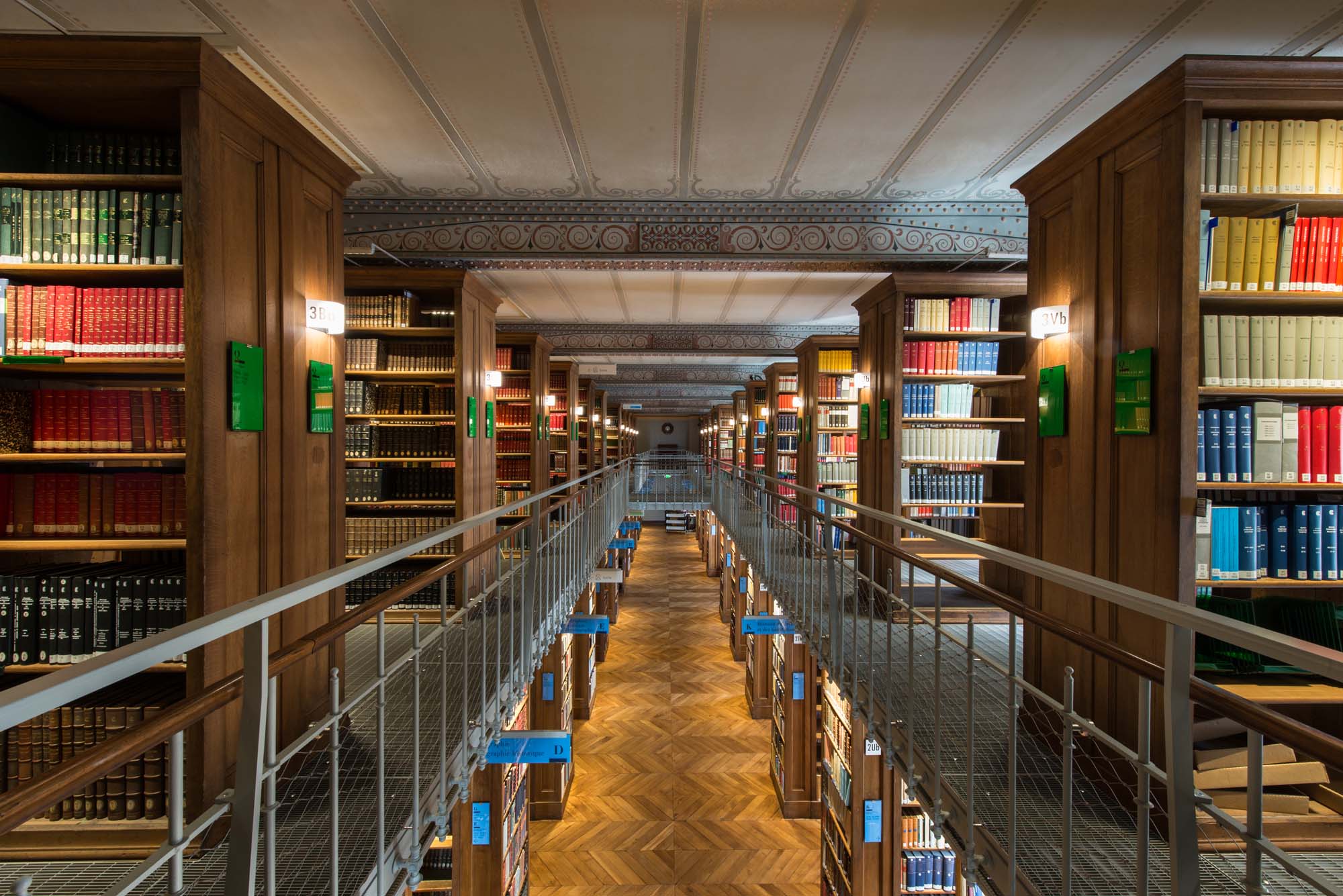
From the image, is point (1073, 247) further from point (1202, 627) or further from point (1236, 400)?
point (1202, 627)

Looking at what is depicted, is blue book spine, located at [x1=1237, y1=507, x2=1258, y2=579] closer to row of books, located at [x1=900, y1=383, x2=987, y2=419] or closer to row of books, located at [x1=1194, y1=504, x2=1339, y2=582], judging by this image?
row of books, located at [x1=1194, y1=504, x2=1339, y2=582]

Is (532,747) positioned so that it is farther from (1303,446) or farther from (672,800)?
(672,800)

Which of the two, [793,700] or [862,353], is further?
[793,700]

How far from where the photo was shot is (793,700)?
6.48m

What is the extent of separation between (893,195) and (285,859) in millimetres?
5057

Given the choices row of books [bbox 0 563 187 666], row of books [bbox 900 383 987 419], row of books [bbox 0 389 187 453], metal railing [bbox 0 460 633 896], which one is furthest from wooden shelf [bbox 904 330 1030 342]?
row of books [bbox 0 563 187 666]

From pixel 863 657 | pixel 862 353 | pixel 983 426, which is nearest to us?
pixel 863 657

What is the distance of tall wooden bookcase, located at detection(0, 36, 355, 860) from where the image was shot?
6.93ft

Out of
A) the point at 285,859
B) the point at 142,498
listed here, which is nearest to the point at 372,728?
the point at 285,859

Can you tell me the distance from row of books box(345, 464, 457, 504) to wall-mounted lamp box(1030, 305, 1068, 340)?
4.13 metres

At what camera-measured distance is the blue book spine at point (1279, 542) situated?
2.46 metres

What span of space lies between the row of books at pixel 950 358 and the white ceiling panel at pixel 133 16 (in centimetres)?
457

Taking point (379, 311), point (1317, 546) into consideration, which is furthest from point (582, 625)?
point (1317, 546)

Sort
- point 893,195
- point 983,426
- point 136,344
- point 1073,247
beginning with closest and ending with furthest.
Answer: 1. point 136,344
2. point 1073,247
3. point 893,195
4. point 983,426
